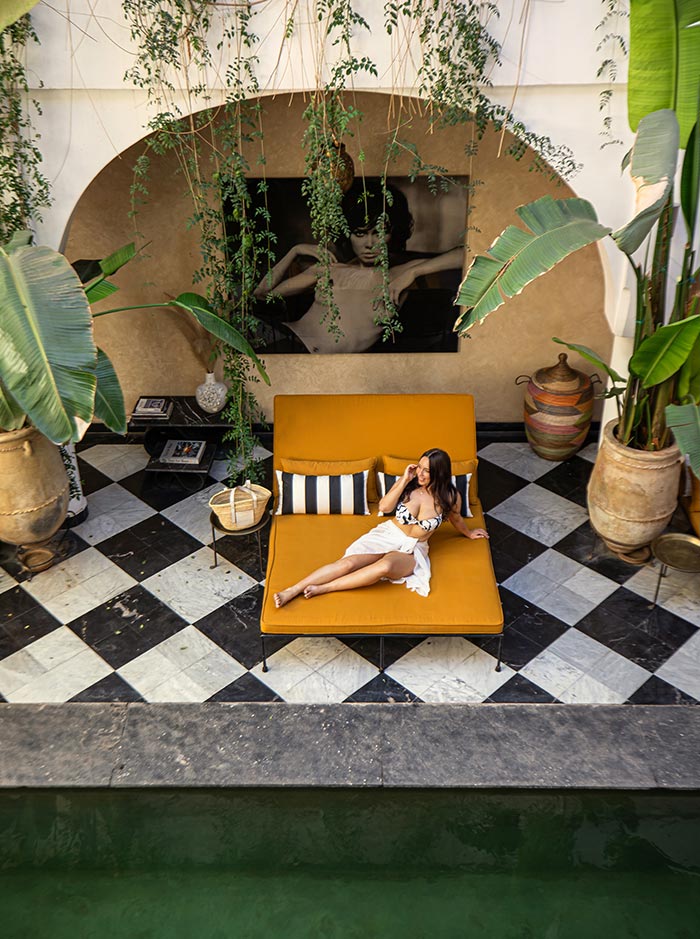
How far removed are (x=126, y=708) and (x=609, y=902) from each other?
274 cm

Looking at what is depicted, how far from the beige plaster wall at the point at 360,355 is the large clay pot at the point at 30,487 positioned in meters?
1.88

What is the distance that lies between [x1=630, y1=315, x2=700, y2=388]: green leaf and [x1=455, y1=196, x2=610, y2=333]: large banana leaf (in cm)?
85

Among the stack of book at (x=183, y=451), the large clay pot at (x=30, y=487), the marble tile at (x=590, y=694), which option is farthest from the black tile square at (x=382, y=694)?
the stack of book at (x=183, y=451)

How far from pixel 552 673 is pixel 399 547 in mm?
1184

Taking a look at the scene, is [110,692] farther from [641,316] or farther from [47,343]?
[641,316]

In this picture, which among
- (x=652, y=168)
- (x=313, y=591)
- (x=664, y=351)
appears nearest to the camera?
(x=652, y=168)

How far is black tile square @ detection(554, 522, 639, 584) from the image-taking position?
5.89 m

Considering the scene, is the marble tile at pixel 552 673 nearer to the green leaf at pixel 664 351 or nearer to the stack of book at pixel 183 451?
the green leaf at pixel 664 351

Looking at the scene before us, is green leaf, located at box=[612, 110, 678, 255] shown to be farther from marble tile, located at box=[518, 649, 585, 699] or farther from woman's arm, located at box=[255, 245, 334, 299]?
woman's arm, located at box=[255, 245, 334, 299]

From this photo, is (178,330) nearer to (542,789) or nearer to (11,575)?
(11,575)

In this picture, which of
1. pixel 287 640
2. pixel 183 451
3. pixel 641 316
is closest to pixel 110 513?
pixel 183 451

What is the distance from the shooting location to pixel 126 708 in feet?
16.0

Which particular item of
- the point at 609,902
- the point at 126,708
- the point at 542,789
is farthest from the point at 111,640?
the point at 609,902

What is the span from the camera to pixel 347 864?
414 cm
